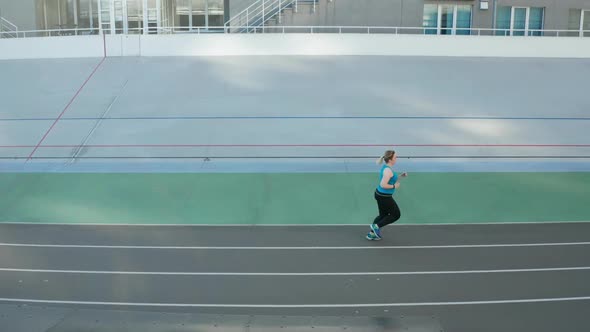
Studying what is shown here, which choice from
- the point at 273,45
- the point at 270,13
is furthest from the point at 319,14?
the point at 273,45

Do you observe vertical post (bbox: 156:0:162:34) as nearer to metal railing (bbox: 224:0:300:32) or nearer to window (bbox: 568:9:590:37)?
metal railing (bbox: 224:0:300:32)

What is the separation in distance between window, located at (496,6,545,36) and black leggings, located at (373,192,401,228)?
21.1 meters

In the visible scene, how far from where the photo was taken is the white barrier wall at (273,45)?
22906mm

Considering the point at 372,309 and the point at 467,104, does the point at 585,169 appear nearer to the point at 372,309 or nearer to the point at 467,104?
the point at 467,104

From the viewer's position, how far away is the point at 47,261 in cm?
996

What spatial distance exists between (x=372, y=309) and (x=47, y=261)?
4.99 meters

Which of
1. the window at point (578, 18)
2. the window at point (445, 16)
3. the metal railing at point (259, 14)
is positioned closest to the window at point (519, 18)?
the window at point (578, 18)

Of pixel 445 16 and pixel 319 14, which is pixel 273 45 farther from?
pixel 445 16

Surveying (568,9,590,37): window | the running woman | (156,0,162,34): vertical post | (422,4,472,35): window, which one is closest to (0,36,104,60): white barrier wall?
(156,0,162,34): vertical post

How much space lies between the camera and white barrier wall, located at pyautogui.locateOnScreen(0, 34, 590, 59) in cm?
2291

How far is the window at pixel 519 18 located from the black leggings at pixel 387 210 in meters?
21.1

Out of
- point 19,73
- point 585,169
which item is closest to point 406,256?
point 585,169

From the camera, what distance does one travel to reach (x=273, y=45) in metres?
22.9

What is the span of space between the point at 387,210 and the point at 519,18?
21739mm
